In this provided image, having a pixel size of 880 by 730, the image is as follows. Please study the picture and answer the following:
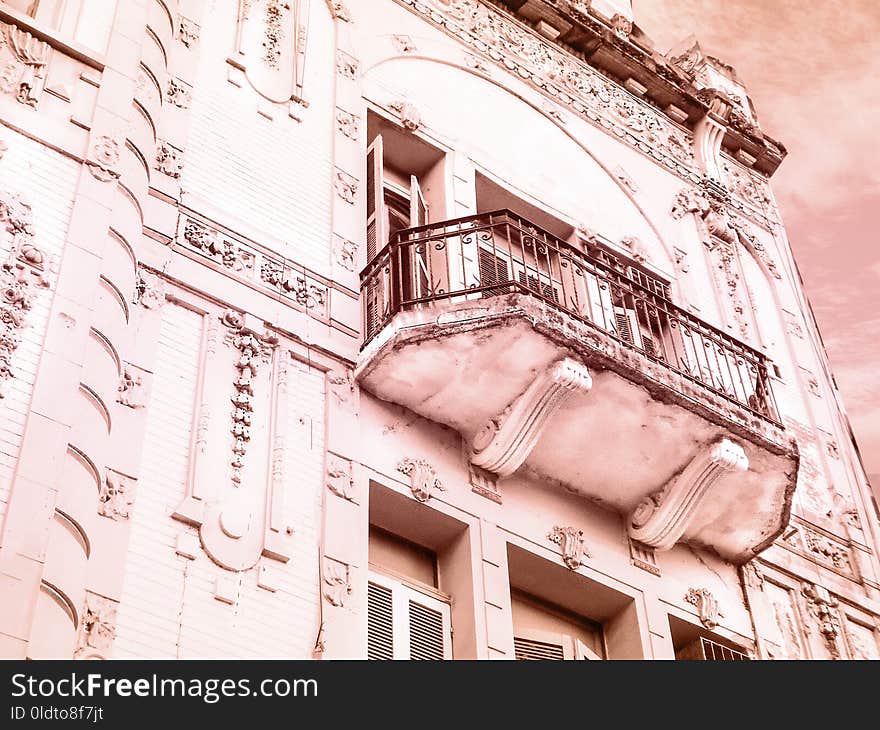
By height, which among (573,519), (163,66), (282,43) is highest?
(282,43)

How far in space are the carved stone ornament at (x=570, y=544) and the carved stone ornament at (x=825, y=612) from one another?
7.92 ft

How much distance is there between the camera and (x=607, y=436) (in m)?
11.0

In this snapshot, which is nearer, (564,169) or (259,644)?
(259,644)

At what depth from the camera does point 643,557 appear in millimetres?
11422

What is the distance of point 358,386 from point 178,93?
9.06 feet

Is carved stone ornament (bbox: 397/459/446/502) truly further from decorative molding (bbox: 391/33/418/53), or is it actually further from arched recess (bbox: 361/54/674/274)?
decorative molding (bbox: 391/33/418/53)

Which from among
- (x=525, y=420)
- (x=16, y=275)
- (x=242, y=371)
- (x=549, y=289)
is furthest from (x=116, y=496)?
(x=549, y=289)

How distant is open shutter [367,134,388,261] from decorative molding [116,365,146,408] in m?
2.78

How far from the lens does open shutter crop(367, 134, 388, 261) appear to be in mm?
11562

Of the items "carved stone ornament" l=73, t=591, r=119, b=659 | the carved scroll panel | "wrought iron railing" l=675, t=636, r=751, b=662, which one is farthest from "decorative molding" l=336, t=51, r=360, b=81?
"carved stone ornament" l=73, t=591, r=119, b=659

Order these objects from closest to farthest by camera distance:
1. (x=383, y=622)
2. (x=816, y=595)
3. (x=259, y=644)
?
(x=259, y=644)
(x=383, y=622)
(x=816, y=595)

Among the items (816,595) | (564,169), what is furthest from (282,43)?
(816,595)
